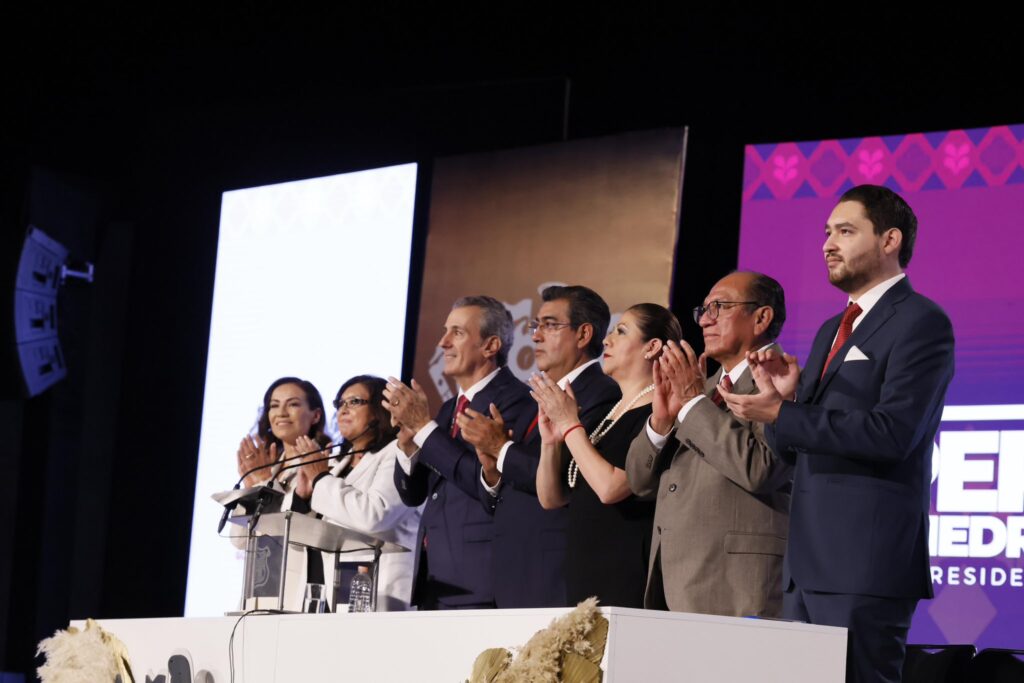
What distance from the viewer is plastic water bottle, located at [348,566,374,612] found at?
355 centimetres

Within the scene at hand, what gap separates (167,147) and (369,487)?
3448 mm

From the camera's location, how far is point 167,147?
7188 millimetres

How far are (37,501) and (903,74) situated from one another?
15.2 ft

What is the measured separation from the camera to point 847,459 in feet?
9.22

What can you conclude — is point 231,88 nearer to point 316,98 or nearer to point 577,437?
point 316,98

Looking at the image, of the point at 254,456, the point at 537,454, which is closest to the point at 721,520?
the point at 537,454

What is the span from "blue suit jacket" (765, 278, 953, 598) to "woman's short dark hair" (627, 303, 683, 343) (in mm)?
753

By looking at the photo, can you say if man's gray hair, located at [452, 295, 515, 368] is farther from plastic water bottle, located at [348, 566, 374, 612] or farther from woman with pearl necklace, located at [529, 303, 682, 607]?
plastic water bottle, located at [348, 566, 374, 612]

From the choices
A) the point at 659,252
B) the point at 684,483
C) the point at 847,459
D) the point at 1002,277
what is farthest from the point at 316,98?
the point at 847,459

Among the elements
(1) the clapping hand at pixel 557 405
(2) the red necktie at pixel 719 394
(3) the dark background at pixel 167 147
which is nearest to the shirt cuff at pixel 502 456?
(1) the clapping hand at pixel 557 405

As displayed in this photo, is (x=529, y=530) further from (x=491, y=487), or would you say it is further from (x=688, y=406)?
(x=688, y=406)

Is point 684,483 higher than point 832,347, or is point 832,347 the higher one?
point 832,347

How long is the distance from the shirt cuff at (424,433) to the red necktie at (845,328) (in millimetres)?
1354

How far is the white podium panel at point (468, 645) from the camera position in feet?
7.41
